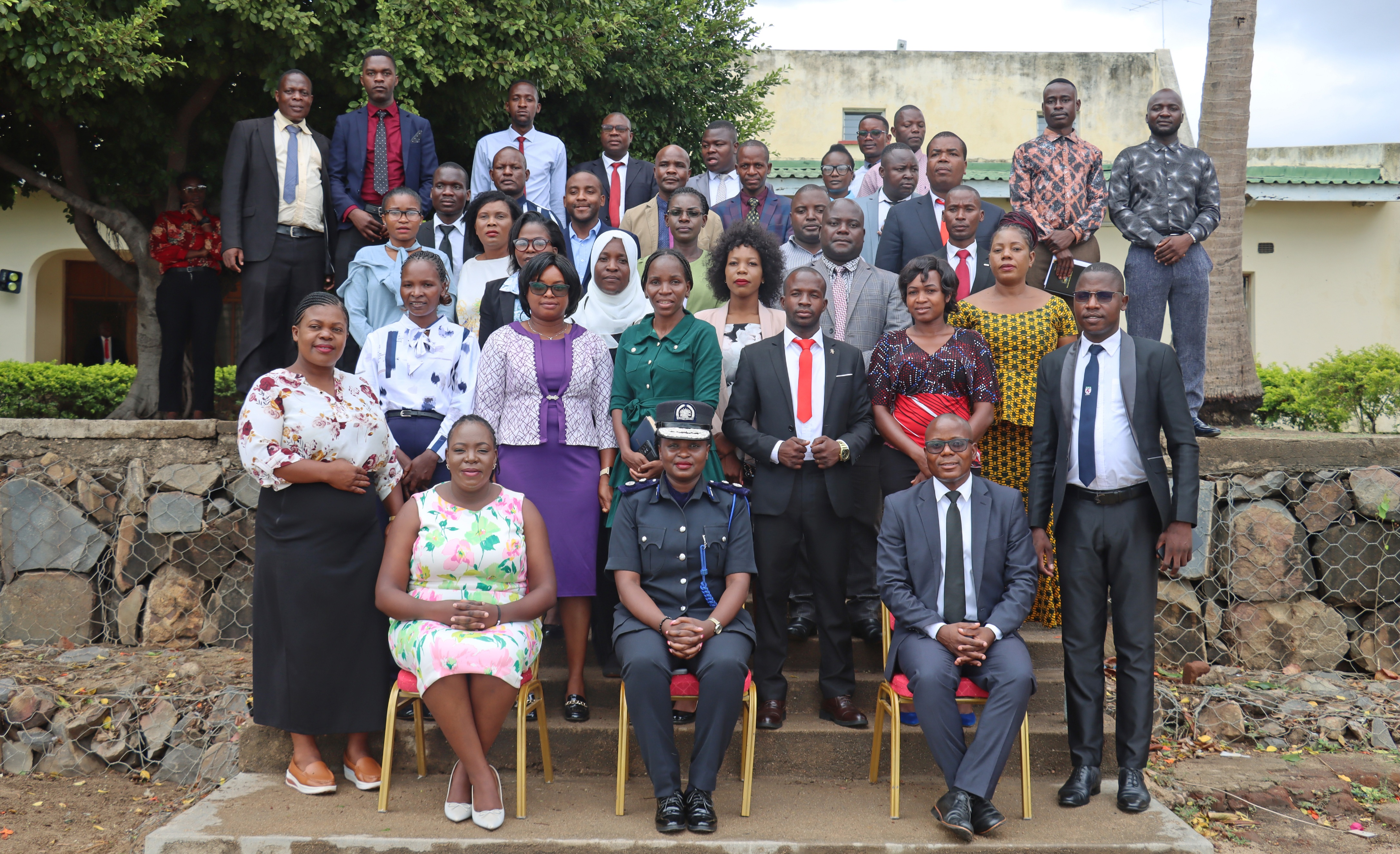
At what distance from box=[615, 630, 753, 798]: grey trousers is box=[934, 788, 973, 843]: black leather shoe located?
88 centimetres

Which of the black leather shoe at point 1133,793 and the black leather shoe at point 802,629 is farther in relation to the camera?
the black leather shoe at point 802,629

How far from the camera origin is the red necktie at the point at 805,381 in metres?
5.00

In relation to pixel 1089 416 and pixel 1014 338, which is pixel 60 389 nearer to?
pixel 1014 338

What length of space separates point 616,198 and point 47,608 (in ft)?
14.8

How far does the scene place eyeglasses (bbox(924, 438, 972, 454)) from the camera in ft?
14.7

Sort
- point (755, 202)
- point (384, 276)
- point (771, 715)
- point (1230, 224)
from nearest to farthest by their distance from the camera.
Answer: point (771, 715), point (384, 276), point (755, 202), point (1230, 224)

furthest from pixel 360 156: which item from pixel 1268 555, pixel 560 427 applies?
pixel 1268 555

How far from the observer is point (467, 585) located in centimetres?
435

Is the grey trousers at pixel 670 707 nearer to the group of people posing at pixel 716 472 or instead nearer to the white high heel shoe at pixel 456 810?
the group of people posing at pixel 716 472

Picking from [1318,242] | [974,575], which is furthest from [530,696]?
[1318,242]

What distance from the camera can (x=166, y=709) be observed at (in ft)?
19.1

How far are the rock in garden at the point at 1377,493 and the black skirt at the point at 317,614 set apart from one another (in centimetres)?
576

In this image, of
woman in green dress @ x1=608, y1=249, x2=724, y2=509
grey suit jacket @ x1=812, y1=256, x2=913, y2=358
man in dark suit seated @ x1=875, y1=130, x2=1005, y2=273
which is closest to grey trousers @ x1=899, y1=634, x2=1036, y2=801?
woman in green dress @ x1=608, y1=249, x2=724, y2=509

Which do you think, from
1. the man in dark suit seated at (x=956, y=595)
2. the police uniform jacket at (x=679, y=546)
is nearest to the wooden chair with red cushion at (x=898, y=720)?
the man in dark suit seated at (x=956, y=595)
